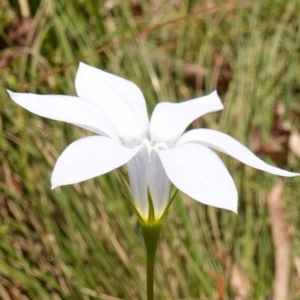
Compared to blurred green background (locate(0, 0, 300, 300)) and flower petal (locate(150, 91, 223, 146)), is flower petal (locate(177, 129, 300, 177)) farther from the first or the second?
blurred green background (locate(0, 0, 300, 300))

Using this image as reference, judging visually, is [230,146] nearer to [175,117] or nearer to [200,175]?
[200,175]

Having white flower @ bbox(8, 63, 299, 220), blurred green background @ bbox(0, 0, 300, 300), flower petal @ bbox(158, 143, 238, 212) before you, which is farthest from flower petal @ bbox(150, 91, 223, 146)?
blurred green background @ bbox(0, 0, 300, 300)

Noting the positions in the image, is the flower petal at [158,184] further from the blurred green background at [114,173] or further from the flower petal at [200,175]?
the blurred green background at [114,173]

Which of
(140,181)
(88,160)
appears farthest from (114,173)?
(88,160)

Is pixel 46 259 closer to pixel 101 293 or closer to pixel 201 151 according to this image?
pixel 101 293

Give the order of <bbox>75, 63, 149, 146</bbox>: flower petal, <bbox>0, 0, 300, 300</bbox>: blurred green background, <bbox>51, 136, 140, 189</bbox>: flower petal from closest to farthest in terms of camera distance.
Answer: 1. <bbox>51, 136, 140, 189</bbox>: flower petal
2. <bbox>75, 63, 149, 146</bbox>: flower petal
3. <bbox>0, 0, 300, 300</bbox>: blurred green background

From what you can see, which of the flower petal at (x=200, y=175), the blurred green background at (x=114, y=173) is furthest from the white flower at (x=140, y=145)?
the blurred green background at (x=114, y=173)

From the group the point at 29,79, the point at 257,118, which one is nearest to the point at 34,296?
the point at 29,79
